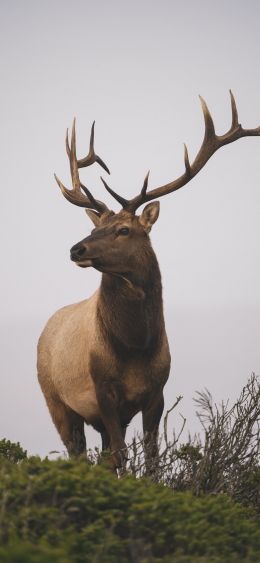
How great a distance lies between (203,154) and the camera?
337 inches

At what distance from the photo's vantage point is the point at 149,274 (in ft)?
24.9

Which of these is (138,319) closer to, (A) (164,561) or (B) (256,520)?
(B) (256,520)

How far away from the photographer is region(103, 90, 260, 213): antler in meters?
7.86

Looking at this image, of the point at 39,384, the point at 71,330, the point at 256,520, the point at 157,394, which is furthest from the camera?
the point at 39,384

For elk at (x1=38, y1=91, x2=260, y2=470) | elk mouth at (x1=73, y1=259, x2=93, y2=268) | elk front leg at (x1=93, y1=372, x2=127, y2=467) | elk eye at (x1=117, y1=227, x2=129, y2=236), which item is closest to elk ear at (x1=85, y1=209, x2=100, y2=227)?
elk at (x1=38, y1=91, x2=260, y2=470)

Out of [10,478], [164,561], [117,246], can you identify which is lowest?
[164,561]

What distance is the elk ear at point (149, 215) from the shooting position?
784cm

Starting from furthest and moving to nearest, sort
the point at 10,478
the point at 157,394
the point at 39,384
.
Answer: the point at 39,384 < the point at 157,394 < the point at 10,478

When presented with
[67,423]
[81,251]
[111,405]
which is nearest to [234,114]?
[81,251]

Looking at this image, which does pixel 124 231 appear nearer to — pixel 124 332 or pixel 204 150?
pixel 124 332

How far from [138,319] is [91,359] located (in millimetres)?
663

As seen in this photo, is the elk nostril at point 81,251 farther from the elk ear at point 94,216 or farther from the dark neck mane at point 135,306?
the elk ear at point 94,216

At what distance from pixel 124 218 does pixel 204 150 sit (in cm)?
142

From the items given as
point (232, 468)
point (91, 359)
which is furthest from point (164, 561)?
point (91, 359)
